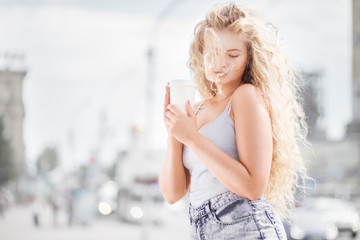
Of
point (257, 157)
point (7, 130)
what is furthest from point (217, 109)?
point (7, 130)

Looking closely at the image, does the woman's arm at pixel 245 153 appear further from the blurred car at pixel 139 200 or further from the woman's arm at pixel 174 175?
the blurred car at pixel 139 200

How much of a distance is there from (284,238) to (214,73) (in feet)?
1.71

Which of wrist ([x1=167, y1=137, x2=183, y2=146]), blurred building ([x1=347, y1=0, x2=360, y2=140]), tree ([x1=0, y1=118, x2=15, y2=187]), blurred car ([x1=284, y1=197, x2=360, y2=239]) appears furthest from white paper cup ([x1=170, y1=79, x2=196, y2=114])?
blurred building ([x1=347, y1=0, x2=360, y2=140])

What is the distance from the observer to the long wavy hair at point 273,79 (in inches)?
63.0

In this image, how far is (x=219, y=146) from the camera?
1538mm

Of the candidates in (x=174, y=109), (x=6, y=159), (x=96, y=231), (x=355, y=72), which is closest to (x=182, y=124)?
(x=174, y=109)

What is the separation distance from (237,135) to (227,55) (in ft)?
0.84

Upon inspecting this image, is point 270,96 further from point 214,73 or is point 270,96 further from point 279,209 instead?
point 279,209

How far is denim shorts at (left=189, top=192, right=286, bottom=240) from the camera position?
1491 mm

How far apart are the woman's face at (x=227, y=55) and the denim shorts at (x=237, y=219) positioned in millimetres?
356

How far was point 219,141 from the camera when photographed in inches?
60.8

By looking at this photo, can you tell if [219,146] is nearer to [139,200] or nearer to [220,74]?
[220,74]

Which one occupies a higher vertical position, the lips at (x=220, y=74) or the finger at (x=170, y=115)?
the lips at (x=220, y=74)

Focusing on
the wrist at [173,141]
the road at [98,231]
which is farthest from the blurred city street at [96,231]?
the wrist at [173,141]
